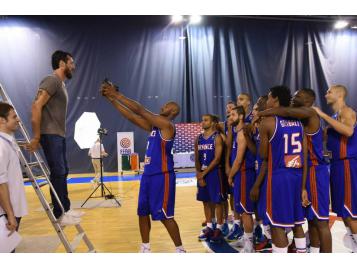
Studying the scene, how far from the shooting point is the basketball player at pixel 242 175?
419 centimetres

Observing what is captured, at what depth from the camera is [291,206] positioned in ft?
10.8

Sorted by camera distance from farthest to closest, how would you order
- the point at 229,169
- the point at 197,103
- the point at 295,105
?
the point at 197,103
the point at 229,169
the point at 295,105

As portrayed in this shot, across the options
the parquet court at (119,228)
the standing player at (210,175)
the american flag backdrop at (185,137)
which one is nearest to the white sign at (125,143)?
the american flag backdrop at (185,137)

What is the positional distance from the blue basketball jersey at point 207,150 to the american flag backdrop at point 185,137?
7.57 metres

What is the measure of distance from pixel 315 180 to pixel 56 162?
2.64 meters

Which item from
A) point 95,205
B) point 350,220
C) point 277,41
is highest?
point 277,41

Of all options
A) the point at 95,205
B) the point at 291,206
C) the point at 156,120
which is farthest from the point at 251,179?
the point at 95,205

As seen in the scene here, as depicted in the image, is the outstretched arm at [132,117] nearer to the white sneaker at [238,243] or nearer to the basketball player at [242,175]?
the basketball player at [242,175]

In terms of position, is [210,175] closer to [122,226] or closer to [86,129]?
[122,226]

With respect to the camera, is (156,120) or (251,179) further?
(251,179)

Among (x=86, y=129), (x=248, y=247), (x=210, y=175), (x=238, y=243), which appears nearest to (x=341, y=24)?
(x=86, y=129)

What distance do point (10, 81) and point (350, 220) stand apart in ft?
41.2

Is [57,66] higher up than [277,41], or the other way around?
[277,41]
